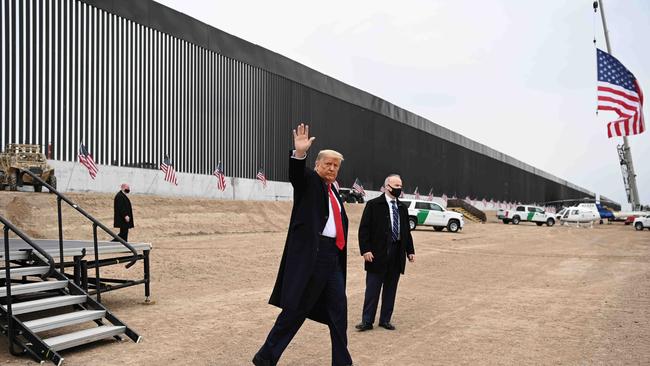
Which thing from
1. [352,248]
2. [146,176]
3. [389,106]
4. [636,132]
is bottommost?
[352,248]

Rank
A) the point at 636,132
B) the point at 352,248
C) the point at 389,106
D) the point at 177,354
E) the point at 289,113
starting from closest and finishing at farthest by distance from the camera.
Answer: the point at 177,354 < the point at 352,248 < the point at 636,132 < the point at 289,113 < the point at 389,106

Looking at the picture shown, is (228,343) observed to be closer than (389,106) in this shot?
Yes

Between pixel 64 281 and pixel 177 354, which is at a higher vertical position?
pixel 64 281

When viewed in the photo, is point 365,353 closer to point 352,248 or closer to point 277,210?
point 352,248

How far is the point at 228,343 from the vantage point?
665cm

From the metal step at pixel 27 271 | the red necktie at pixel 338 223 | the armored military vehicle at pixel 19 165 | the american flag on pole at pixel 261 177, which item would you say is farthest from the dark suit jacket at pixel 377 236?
the american flag on pole at pixel 261 177

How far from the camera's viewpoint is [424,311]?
29.1 ft

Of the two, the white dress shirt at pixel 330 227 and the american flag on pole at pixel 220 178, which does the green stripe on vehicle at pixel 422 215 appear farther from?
the white dress shirt at pixel 330 227

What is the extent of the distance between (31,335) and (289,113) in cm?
4265

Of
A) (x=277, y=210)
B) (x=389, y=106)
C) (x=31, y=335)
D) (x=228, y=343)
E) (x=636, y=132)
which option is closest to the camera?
(x=31, y=335)

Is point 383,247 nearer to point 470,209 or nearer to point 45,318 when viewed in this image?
point 45,318

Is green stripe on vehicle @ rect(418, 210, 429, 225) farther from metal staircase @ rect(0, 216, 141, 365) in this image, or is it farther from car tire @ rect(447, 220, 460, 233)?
metal staircase @ rect(0, 216, 141, 365)

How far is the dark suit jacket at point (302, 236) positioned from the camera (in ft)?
16.3

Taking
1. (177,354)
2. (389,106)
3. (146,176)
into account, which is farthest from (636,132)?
(389,106)
